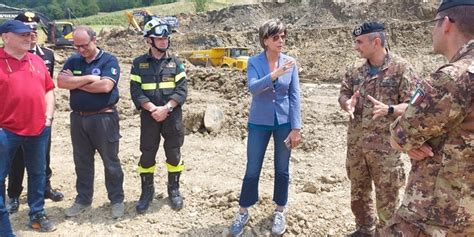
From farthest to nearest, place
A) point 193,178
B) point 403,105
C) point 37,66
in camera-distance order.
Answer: point 193,178 → point 37,66 → point 403,105

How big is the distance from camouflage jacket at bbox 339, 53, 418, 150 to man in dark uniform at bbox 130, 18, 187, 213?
5.70 feet

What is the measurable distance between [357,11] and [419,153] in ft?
94.2

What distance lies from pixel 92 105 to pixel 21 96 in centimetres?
61

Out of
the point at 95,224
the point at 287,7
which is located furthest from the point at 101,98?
the point at 287,7

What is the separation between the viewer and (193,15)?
127ft

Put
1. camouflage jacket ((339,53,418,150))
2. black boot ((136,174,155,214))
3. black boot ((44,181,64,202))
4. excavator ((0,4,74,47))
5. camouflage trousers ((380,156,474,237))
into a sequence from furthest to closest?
excavator ((0,4,74,47)) → black boot ((44,181,64,202)) → black boot ((136,174,155,214)) → camouflage jacket ((339,53,418,150)) → camouflage trousers ((380,156,474,237))

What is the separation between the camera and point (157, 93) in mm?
4258

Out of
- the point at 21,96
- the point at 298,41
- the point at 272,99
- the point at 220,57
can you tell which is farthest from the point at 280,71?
the point at 298,41

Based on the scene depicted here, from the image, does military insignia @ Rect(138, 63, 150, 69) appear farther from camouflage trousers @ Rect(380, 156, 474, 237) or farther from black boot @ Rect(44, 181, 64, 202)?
camouflage trousers @ Rect(380, 156, 474, 237)

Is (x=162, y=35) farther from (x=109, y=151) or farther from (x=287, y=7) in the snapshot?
(x=287, y=7)

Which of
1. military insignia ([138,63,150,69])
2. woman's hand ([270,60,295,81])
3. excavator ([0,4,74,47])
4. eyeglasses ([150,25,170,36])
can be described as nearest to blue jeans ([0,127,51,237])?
military insignia ([138,63,150,69])

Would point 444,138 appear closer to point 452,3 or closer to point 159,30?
point 452,3

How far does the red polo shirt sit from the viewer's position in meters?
3.78

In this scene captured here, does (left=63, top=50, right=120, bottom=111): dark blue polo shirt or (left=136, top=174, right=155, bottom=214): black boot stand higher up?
(left=63, top=50, right=120, bottom=111): dark blue polo shirt
